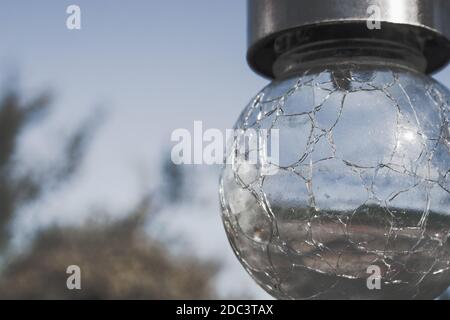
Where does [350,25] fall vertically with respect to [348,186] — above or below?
above

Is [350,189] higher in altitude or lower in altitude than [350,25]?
lower

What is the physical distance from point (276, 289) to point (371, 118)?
23 cm

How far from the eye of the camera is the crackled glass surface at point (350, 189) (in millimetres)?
957

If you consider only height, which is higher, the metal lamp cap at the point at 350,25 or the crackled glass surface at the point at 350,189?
the metal lamp cap at the point at 350,25

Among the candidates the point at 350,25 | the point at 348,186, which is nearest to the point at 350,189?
the point at 348,186

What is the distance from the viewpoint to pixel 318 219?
0.96 meters

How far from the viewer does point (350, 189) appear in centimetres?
95

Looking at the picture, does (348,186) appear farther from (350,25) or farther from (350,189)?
(350,25)

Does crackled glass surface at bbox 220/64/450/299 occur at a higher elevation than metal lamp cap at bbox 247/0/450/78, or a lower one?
lower

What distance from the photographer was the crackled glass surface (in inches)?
37.7

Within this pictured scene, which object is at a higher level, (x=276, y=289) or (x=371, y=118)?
(x=371, y=118)

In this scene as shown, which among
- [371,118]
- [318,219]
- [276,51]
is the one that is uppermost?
[276,51]
